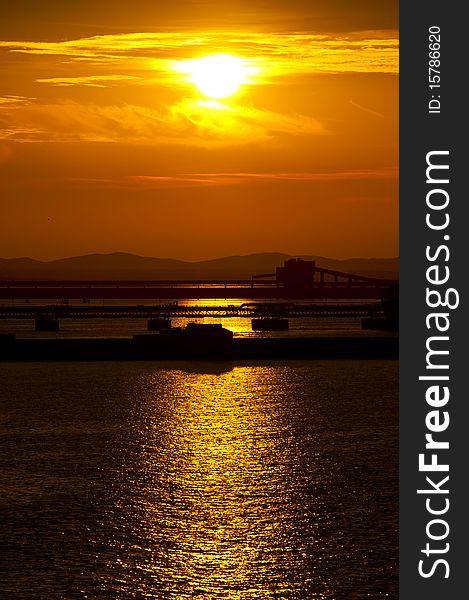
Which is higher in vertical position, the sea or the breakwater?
the breakwater

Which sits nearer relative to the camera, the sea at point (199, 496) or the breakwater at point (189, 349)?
the sea at point (199, 496)

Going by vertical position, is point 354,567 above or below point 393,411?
below

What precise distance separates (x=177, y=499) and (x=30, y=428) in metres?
15.0

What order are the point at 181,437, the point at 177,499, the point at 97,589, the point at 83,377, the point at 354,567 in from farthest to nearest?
the point at 83,377 < the point at 181,437 < the point at 177,499 < the point at 354,567 < the point at 97,589

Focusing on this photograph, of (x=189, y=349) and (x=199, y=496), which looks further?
(x=189, y=349)

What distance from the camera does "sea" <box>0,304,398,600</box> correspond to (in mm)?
17172

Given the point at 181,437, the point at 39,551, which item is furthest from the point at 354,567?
the point at 181,437

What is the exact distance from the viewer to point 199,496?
78.5 ft

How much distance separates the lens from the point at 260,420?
40.1m

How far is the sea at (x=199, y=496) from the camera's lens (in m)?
17.2

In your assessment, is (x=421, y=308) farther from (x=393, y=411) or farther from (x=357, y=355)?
(x=357, y=355)

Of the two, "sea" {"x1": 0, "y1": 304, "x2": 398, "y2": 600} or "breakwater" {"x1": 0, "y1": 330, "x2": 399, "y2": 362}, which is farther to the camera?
"breakwater" {"x1": 0, "y1": 330, "x2": 399, "y2": 362}

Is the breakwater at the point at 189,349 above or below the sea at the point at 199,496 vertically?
above

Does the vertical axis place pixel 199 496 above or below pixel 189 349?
below
